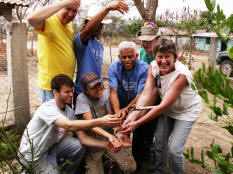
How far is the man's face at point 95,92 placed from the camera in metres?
2.76

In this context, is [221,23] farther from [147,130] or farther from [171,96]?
[147,130]

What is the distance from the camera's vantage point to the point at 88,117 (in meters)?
2.75

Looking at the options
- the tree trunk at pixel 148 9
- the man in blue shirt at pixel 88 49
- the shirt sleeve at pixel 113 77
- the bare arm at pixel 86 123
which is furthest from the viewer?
the tree trunk at pixel 148 9

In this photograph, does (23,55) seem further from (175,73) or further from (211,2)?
(211,2)

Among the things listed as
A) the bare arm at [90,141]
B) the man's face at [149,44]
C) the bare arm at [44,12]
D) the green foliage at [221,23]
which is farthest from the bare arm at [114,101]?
the green foliage at [221,23]

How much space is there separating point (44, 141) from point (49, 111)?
339mm

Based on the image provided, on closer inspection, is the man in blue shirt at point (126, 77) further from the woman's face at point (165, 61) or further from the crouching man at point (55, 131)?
the crouching man at point (55, 131)

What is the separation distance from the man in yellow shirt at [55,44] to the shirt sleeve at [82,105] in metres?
0.35

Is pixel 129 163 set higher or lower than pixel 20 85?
lower

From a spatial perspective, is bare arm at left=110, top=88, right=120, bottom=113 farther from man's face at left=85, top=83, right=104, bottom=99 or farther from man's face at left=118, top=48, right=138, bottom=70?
man's face at left=118, top=48, right=138, bottom=70

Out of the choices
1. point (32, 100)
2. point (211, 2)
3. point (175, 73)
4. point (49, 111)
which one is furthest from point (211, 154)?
point (32, 100)

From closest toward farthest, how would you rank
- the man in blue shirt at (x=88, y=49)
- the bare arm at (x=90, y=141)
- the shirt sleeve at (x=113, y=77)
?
the bare arm at (x=90, y=141), the man in blue shirt at (x=88, y=49), the shirt sleeve at (x=113, y=77)

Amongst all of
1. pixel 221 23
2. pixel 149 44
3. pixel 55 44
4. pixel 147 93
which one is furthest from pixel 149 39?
pixel 221 23

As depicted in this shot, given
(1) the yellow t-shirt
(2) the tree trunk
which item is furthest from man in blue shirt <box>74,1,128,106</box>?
(2) the tree trunk
